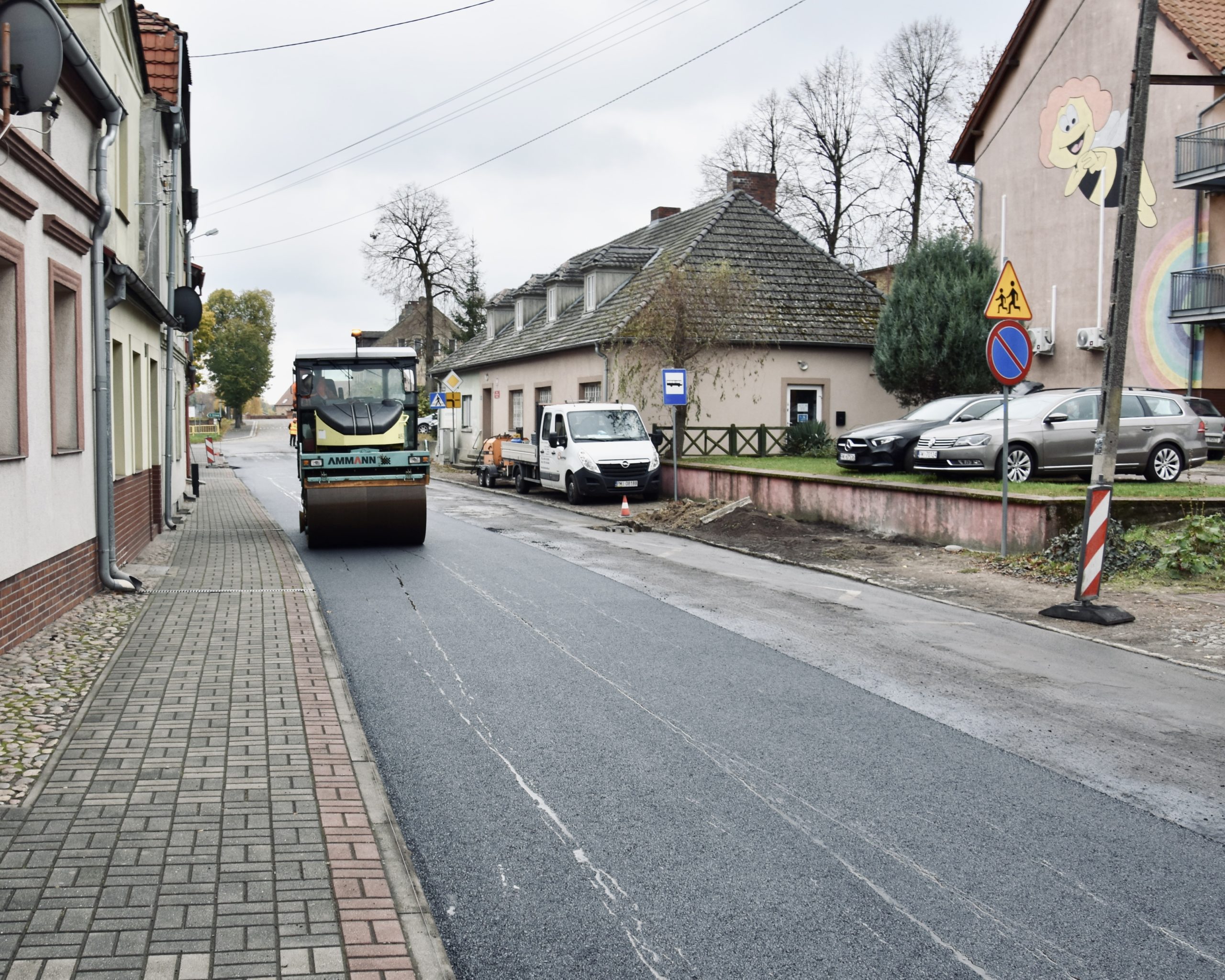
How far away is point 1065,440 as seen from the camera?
1716cm

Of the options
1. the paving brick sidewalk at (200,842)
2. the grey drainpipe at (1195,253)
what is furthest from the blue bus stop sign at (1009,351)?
the grey drainpipe at (1195,253)

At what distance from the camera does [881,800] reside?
17.3 ft

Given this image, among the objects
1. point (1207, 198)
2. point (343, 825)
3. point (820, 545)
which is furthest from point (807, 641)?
point (1207, 198)

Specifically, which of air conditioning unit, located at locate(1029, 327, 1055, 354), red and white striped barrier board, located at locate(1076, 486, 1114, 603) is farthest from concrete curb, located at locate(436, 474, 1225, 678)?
air conditioning unit, located at locate(1029, 327, 1055, 354)

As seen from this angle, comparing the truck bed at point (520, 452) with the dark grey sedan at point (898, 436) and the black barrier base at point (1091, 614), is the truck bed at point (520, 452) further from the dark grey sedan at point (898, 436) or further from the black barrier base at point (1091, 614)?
the black barrier base at point (1091, 614)

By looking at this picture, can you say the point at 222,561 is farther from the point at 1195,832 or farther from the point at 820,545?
the point at 1195,832

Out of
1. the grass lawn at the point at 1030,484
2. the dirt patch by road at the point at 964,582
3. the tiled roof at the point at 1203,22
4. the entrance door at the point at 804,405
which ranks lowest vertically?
the dirt patch by road at the point at 964,582

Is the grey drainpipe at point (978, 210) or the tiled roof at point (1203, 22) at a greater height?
the tiled roof at point (1203, 22)

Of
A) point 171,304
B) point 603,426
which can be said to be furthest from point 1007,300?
point 171,304

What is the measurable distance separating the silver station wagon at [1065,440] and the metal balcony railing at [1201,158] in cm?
960

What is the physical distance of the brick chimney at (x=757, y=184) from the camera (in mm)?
38469

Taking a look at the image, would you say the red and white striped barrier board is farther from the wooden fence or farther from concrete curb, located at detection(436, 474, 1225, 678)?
the wooden fence

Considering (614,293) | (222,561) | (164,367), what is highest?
(614,293)

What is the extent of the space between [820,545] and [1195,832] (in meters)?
11.6
